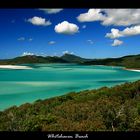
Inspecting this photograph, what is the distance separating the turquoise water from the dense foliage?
7 centimetres

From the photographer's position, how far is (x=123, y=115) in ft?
9.01

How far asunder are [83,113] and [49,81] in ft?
1.41

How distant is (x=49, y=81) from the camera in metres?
2.82

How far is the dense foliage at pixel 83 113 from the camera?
7.75ft

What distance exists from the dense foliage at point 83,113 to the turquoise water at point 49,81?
73 mm
